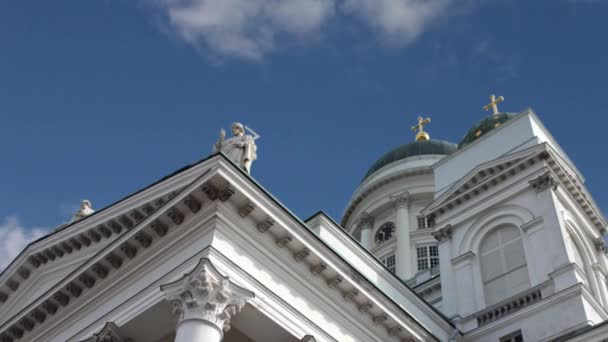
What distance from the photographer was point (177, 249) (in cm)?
1562

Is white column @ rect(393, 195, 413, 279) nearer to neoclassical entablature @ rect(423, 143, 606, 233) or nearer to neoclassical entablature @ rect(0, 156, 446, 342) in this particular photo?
neoclassical entablature @ rect(423, 143, 606, 233)

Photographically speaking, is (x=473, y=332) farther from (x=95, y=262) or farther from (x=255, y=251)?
(x=95, y=262)

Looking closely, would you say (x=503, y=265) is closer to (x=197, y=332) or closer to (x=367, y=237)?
(x=197, y=332)

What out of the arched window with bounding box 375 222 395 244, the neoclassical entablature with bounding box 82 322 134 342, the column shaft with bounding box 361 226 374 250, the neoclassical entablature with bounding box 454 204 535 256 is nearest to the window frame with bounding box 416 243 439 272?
the arched window with bounding box 375 222 395 244

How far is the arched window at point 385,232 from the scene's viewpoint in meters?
39.1

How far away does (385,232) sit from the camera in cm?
3962

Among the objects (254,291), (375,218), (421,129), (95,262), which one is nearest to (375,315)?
(254,291)

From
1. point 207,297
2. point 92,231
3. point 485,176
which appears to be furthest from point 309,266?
point 485,176

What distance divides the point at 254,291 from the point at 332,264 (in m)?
1.97

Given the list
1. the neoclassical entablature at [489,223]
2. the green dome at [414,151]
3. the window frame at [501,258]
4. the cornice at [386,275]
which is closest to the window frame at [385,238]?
the green dome at [414,151]

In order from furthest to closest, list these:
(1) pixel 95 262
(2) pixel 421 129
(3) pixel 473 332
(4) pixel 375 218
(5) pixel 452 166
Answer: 1. (2) pixel 421 129
2. (4) pixel 375 218
3. (5) pixel 452 166
4. (3) pixel 473 332
5. (1) pixel 95 262

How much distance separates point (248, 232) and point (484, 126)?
1393 centimetres

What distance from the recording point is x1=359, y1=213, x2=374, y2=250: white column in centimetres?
3916

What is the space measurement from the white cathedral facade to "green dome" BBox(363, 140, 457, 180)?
15.2m
